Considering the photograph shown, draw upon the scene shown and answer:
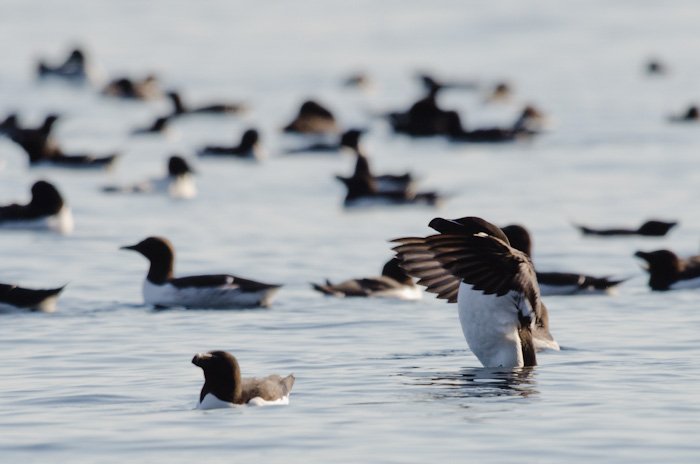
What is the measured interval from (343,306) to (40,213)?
795 cm

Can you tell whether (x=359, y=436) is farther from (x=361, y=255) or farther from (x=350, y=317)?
(x=361, y=255)

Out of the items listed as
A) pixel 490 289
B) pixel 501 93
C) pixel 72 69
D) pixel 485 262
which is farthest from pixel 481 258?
pixel 72 69

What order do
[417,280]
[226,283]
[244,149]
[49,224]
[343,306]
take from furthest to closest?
[244,149] → [49,224] → [343,306] → [226,283] → [417,280]

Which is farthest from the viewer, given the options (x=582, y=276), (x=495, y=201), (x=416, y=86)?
(x=416, y=86)

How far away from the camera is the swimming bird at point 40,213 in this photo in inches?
959

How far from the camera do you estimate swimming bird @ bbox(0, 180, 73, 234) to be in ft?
A: 79.9

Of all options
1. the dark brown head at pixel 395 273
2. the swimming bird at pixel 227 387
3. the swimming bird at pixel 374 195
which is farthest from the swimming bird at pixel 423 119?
the swimming bird at pixel 227 387

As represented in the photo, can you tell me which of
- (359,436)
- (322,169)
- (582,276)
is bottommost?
(359,436)

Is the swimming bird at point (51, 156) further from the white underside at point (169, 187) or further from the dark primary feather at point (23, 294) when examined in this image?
the dark primary feather at point (23, 294)

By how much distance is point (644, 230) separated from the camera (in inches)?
Result: 931

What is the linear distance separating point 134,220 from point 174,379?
46.3 feet

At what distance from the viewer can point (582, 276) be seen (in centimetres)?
1838

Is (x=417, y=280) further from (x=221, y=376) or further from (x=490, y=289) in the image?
(x=221, y=376)

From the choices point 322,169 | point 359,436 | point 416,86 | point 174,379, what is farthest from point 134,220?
point 416,86
